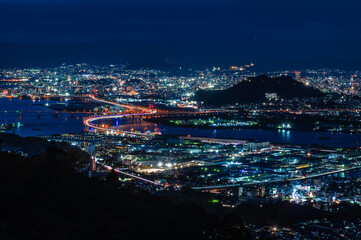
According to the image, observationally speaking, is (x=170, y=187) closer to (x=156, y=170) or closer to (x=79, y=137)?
(x=156, y=170)

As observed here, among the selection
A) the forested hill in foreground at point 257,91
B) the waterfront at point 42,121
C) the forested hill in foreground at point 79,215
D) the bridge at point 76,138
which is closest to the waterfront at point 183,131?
the waterfront at point 42,121

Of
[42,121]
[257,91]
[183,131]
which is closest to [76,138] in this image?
[183,131]

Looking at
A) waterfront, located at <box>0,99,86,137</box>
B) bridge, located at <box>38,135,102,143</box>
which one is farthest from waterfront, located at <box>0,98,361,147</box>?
bridge, located at <box>38,135,102,143</box>

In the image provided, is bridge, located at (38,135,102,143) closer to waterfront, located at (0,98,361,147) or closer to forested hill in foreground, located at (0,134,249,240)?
waterfront, located at (0,98,361,147)

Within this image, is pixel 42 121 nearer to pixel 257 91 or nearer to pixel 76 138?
pixel 76 138

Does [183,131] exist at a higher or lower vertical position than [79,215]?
lower

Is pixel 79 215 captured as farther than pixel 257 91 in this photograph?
No

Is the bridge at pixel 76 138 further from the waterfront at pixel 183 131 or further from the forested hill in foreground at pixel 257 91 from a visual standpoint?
the forested hill in foreground at pixel 257 91

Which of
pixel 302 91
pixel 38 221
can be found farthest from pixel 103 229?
pixel 302 91

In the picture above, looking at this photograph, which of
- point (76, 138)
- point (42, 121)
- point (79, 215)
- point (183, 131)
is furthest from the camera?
point (42, 121)
